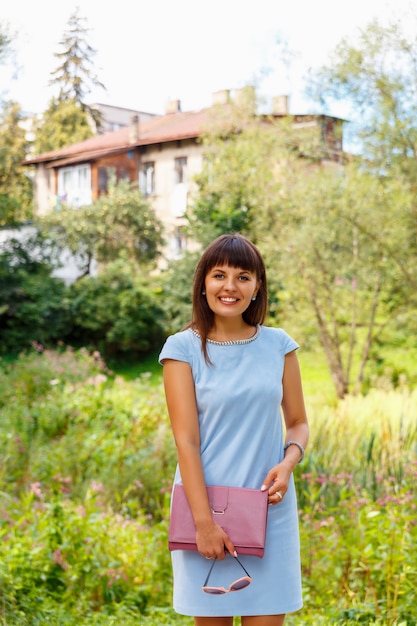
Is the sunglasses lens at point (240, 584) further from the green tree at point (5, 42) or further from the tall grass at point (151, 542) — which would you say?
the green tree at point (5, 42)

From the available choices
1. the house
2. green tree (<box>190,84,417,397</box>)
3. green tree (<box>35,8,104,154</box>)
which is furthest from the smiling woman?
green tree (<box>35,8,104,154</box>)

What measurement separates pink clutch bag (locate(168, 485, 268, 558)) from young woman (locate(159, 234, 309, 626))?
2cm

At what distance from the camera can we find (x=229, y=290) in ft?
6.66

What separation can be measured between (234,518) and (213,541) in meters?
0.07

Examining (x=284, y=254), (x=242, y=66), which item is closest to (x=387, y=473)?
(x=284, y=254)

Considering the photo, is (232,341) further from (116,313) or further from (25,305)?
(116,313)

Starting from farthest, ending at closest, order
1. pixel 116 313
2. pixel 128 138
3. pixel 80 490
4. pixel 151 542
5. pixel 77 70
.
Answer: pixel 77 70 < pixel 128 138 < pixel 116 313 < pixel 80 490 < pixel 151 542

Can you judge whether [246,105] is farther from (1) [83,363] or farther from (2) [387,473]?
(2) [387,473]

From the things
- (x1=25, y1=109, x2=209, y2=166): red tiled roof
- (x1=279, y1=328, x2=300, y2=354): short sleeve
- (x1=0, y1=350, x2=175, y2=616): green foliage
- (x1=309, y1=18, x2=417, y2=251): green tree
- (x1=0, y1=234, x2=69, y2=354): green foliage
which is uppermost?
(x1=25, y1=109, x2=209, y2=166): red tiled roof

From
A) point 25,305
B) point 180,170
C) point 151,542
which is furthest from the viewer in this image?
point 180,170

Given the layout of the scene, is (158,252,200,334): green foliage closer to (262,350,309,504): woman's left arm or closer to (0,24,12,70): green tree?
(0,24,12,70): green tree

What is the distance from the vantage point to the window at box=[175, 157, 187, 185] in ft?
76.2

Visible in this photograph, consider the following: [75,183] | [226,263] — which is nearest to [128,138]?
[75,183]

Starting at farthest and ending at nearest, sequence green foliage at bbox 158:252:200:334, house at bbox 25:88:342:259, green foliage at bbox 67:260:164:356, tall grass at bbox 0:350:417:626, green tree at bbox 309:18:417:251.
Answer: house at bbox 25:88:342:259 → green foliage at bbox 67:260:164:356 → green foliage at bbox 158:252:200:334 → green tree at bbox 309:18:417:251 → tall grass at bbox 0:350:417:626
